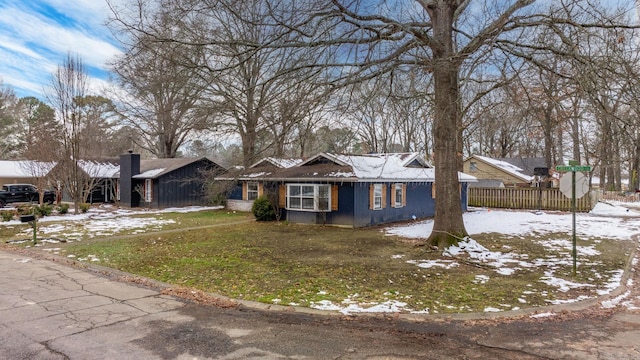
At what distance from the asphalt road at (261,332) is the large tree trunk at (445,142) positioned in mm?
4892

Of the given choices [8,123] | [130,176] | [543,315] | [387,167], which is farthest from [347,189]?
[8,123]

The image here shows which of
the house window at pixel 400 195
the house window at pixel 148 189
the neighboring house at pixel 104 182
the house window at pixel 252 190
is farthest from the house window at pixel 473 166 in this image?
the neighboring house at pixel 104 182

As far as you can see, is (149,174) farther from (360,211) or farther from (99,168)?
(360,211)

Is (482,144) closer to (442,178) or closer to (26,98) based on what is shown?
(442,178)

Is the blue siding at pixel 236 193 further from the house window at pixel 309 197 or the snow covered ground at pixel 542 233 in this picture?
the snow covered ground at pixel 542 233

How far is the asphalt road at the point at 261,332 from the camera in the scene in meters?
4.44

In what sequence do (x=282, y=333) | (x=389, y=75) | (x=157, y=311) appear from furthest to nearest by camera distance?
(x=389, y=75), (x=157, y=311), (x=282, y=333)

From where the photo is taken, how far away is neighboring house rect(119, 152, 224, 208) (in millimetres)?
26203

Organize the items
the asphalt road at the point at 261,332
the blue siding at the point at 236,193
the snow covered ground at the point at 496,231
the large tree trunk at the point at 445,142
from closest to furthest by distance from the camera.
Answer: the asphalt road at the point at 261,332 → the snow covered ground at the point at 496,231 → the large tree trunk at the point at 445,142 → the blue siding at the point at 236,193

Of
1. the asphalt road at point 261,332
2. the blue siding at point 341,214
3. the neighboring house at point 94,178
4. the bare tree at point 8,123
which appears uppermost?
the bare tree at point 8,123

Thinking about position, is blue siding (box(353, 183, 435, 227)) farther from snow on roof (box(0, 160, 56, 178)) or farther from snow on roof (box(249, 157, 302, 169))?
snow on roof (box(0, 160, 56, 178))

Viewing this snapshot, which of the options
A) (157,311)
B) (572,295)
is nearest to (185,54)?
(157,311)

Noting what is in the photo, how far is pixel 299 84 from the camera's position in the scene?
937cm

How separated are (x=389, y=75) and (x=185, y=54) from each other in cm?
527
